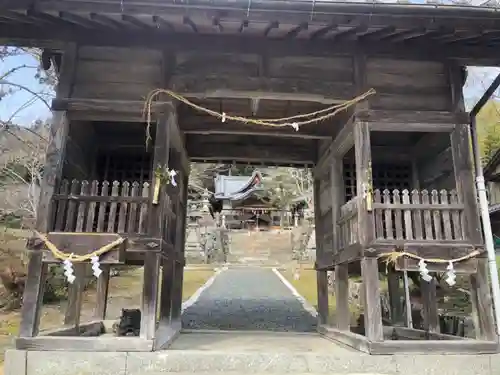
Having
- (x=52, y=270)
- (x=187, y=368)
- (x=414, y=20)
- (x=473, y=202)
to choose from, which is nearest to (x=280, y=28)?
(x=414, y=20)

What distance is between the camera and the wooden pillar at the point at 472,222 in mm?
5637

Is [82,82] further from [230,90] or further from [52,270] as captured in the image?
[52,270]

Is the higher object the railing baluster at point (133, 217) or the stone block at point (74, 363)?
the railing baluster at point (133, 217)

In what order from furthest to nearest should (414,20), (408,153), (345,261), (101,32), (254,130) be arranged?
(408,153), (254,130), (345,261), (101,32), (414,20)

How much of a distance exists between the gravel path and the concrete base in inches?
174

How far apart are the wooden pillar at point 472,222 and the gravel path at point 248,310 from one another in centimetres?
458

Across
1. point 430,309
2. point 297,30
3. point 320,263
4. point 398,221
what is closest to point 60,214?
point 297,30

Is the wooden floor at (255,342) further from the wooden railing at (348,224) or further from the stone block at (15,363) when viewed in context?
the stone block at (15,363)

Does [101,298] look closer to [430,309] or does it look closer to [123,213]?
[123,213]

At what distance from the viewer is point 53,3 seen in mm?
5512

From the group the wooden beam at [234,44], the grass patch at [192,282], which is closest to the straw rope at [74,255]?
the wooden beam at [234,44]

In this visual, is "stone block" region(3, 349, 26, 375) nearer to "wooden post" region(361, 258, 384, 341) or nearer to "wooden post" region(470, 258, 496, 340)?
"wooden post" region(361, 258, 384, 341)

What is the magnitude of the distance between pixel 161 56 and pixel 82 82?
49.8 inches

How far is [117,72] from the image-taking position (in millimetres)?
6391
